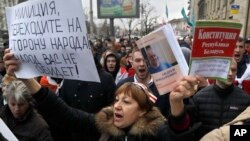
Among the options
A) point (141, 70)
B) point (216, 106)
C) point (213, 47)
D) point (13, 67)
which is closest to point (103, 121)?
point (13, 67)

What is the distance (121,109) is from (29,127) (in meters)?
0.96

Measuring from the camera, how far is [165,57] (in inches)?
86.8

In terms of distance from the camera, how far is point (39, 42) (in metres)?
2.42

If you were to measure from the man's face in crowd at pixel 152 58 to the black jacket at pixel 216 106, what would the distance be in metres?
1.05

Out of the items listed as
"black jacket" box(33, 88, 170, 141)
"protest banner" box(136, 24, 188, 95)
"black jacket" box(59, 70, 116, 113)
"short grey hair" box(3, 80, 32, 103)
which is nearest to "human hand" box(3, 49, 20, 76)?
"black jacket" box(33, 88, 170, 141)

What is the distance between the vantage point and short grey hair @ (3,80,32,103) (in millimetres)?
3094

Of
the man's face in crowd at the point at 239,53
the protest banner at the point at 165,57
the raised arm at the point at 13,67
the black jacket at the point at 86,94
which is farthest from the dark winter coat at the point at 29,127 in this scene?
the man's face in crowd at the point at 239,53

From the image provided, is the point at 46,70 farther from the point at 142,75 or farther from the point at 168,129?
the point at 142,75

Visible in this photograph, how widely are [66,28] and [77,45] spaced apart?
0.14 m

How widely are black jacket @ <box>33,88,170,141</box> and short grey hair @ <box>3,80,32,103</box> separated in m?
0.58

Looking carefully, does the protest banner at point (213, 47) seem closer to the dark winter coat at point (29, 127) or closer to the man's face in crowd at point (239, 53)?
the dark winter coat at point (29, 127)

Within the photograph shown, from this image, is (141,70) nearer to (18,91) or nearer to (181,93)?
(18,91)

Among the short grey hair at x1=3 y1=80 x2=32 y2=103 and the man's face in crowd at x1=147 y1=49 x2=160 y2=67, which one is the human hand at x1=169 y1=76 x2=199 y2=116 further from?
the short grey hair at x1=3 y1=80 x2=32 y2=103

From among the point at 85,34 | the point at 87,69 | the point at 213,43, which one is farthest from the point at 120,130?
the point at 213,43
